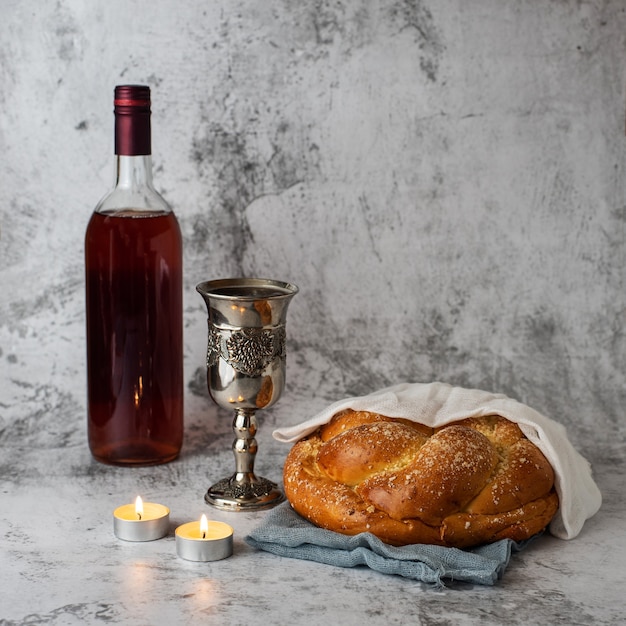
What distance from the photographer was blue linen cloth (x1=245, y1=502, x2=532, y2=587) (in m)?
1.29

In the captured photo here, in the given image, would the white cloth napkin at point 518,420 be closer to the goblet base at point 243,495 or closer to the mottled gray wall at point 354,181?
the goblet base at point 243,495

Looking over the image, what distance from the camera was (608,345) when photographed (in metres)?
1.99

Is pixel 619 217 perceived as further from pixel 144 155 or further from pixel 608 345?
pixel 144 155

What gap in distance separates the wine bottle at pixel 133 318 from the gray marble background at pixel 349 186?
123mm

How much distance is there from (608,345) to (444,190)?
436mm

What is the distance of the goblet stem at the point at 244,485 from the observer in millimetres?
1570

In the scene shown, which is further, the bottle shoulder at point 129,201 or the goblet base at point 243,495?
the bottle shoulder at point 129,201

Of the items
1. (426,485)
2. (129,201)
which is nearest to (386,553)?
(426,485)

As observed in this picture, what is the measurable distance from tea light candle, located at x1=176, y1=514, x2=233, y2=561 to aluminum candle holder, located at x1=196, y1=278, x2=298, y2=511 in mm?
174

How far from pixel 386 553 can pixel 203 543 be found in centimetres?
24

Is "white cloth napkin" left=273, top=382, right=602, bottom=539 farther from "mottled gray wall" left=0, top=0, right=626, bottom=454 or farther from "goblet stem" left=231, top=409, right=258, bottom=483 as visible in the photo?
"mottled gray wall" left=0, top=0, right=626, bottom=454

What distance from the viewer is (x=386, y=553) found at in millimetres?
1320

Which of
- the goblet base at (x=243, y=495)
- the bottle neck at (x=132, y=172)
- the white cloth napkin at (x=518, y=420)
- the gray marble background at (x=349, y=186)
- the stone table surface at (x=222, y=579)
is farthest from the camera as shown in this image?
→ the gray marble background at (x=349, y=186)

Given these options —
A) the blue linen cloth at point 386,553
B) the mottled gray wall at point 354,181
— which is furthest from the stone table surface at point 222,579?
the mottled gray wall at point 354,181
